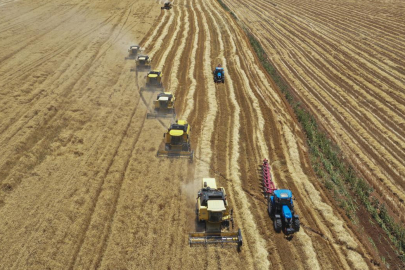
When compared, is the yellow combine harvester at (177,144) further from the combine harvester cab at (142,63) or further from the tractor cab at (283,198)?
the combine harvester cab at (142,63)

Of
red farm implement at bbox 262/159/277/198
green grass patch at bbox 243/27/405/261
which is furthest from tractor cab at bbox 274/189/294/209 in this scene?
green grass patch at bbox 243/27/405/261

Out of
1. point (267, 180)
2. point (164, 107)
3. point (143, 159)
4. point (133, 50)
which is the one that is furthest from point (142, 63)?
point (267, 180)

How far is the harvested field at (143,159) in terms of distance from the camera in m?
12.9

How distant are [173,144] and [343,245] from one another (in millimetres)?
9890

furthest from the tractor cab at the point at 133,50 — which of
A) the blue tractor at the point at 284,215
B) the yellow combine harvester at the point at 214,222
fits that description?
the blue tractor at the point at 284,215

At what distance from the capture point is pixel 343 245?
13781mm

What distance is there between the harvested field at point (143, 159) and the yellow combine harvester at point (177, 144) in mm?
584

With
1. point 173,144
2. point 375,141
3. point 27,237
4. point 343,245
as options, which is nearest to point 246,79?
point 375,141

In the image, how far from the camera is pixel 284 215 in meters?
13.9

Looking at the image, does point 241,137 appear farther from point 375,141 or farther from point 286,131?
point 375,141

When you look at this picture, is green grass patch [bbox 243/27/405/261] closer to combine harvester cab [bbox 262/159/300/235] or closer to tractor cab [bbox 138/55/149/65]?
combine harvester cab [bbox 262/159/300/235]

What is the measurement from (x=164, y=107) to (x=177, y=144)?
218 inches

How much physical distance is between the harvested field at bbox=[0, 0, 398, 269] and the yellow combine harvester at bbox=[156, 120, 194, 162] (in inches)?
23.0

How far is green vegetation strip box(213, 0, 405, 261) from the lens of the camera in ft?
50.9
